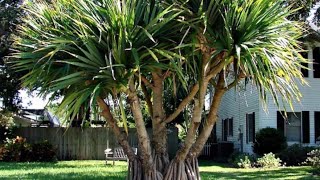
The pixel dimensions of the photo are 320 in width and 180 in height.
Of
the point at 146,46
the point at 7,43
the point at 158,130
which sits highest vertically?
the point at 7,43

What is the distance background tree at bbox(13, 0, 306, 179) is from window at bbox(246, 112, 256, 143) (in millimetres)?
15320

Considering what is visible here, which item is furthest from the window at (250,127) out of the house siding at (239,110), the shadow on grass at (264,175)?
the shadow on grass at (264,175)

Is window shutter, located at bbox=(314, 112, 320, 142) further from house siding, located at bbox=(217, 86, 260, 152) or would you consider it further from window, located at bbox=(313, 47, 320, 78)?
house siding, located at bbox=(217, 86, 260, 152)

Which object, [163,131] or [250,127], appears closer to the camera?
[163,131]

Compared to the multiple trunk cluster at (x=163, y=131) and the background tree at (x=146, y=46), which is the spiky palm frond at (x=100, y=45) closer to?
the background tree at (x=146, y=46)

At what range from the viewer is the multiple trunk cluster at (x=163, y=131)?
8.20 m

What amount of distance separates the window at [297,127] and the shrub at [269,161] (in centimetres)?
256

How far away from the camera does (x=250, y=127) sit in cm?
2388

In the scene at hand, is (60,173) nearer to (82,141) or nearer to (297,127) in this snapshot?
(82,141)

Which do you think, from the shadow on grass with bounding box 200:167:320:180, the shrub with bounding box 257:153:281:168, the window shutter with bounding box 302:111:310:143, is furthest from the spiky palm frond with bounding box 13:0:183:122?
the window shutter with bounding box 302:111:310:143

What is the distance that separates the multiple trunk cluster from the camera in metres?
8.20

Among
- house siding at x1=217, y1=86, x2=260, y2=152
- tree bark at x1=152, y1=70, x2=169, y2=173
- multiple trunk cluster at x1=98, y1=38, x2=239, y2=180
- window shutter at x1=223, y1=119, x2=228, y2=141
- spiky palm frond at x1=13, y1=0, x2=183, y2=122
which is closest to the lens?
spiky palm frond at x1=13, y1=0, x2=183, y2=122

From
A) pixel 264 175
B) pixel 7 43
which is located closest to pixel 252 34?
pixel 264 175

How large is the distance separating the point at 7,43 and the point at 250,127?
1222cm
